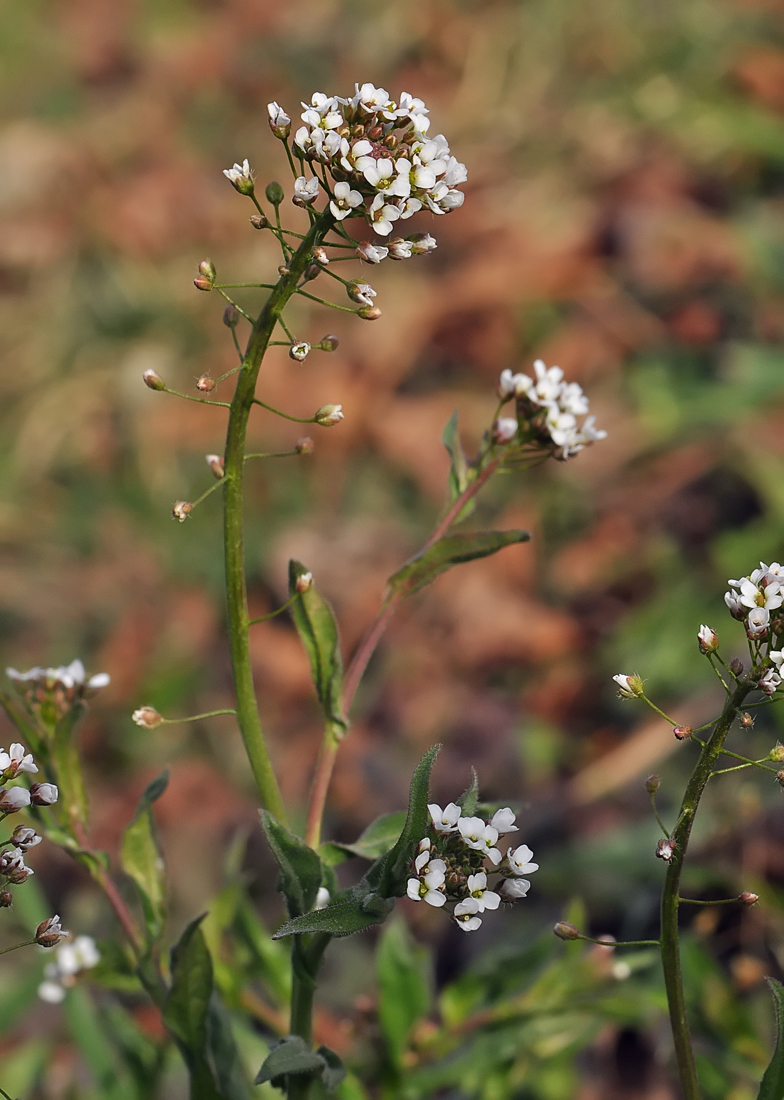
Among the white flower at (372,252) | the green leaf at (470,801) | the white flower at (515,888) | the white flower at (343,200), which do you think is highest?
the white flower at (343,200)

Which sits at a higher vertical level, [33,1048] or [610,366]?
[610,366]

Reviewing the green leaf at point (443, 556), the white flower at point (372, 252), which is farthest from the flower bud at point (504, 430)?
the white flower at point (372, 252)

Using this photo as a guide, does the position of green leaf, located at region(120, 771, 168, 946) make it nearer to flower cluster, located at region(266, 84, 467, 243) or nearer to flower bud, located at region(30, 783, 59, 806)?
flower bud, located at region(30, 783, 59, 806)

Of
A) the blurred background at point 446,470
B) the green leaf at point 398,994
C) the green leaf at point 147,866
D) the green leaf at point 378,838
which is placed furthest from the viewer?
the blurred background at point 446,470

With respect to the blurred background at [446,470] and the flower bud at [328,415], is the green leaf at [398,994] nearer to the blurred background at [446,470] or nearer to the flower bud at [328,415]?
the blurred background at [446,470]

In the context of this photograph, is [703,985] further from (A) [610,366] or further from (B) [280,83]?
(B) [280,83]

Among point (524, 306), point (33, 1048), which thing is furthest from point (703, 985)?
point (524, 306)

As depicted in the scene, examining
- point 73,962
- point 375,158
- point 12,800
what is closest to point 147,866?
point 73,962

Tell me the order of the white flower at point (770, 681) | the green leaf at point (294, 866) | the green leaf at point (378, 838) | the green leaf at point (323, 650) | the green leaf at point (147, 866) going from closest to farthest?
the white flower at point (770, 681), the green leaf at point (294, 866), the green leaf at point (378, 838), the green leaf at point (323, 650), the green leaf at point (147, 866)
